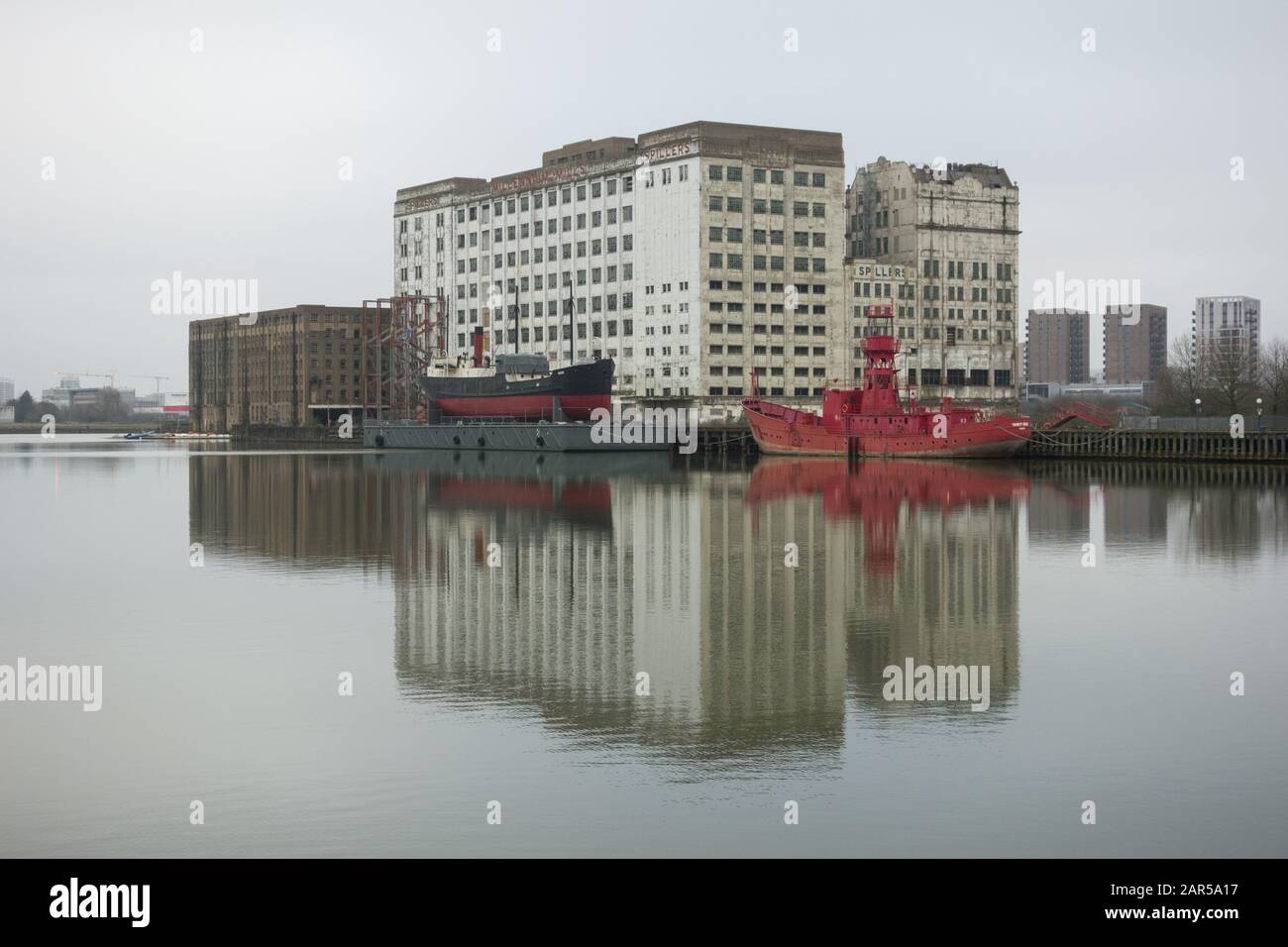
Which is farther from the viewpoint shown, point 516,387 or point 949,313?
point 949,313

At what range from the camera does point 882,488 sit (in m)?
68.8

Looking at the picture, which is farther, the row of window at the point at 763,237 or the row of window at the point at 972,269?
the row of window at the point at 972,269

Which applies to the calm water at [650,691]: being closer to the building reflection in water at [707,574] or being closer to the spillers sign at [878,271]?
the building reflection in water at [707,574]

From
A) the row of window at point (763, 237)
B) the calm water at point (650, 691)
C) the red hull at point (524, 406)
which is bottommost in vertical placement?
the calm water at point (650, 691)

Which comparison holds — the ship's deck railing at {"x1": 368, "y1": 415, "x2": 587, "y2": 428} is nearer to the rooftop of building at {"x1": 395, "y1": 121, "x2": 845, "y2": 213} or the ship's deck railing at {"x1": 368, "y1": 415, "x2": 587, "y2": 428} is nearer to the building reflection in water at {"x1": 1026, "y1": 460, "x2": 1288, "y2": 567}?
the rooftop of building at {"x1": 395, "y1": 121, "x2": 845, "y2": 213}

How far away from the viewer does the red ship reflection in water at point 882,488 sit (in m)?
46.0

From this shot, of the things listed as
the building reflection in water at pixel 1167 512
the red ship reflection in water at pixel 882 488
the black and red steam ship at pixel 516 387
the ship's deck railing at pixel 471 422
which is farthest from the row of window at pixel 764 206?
the building reflection in water at pixel 1167 512

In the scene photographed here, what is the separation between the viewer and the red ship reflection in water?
4603 cm

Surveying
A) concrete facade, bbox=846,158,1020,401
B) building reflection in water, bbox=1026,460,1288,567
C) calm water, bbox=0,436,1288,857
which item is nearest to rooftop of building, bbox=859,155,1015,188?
concrete facade, bbox=846,158,1020,401

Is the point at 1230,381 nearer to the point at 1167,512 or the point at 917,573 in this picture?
the point at 1167,512

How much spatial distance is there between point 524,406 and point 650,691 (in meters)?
108

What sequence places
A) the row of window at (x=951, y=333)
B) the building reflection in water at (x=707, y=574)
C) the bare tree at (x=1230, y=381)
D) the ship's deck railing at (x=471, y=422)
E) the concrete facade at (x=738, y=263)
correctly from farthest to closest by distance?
the row of window at (x=951, y=333), the concrete facade at (x=738, y=263), the ship's deck railing at (x=471, y=422), the bare tree at (x=1230, y=381), the building reflection in water at (x=707, y=574)

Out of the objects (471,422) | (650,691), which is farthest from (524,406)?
(650,691)

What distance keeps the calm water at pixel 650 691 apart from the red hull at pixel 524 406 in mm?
75361
